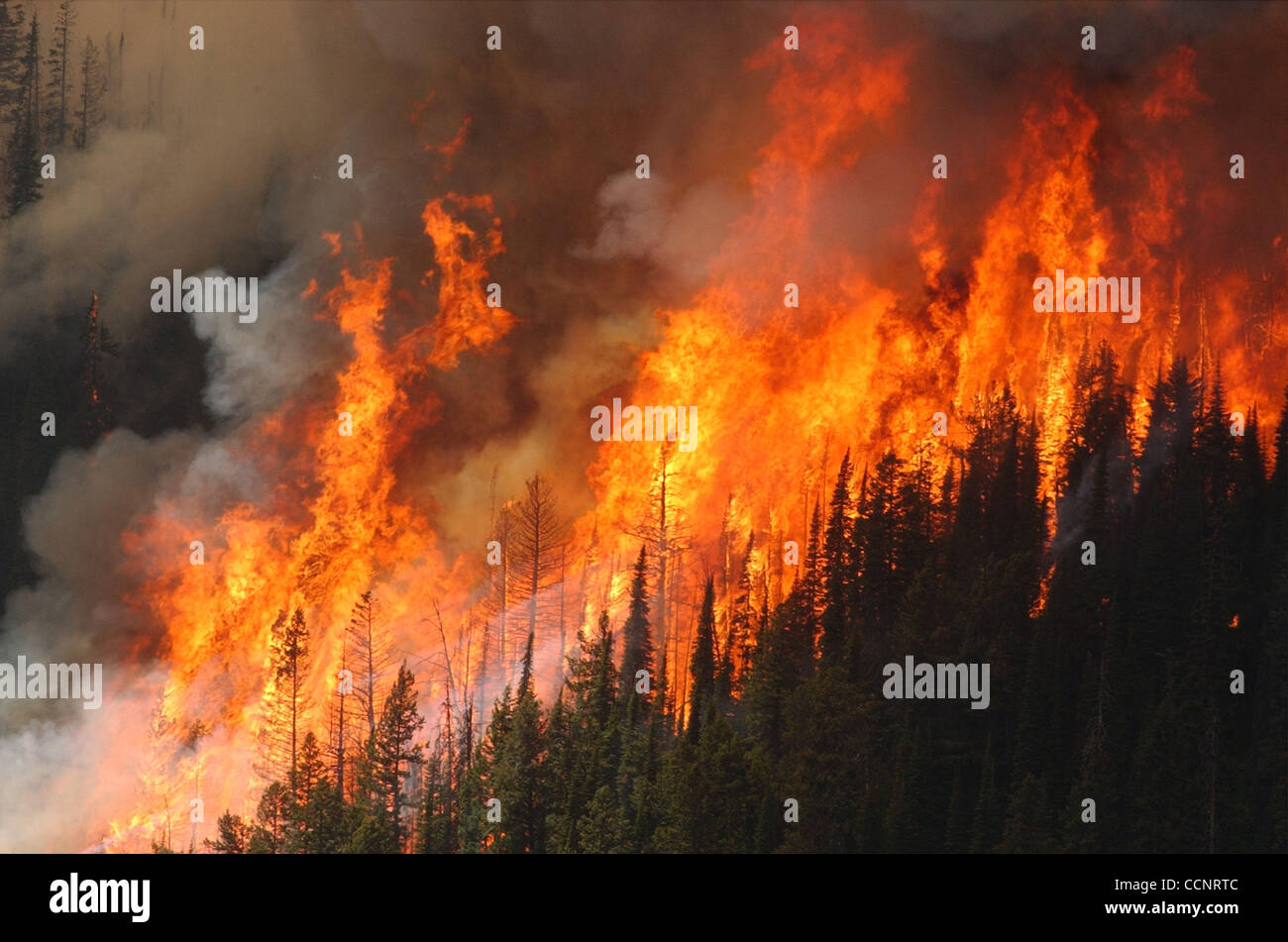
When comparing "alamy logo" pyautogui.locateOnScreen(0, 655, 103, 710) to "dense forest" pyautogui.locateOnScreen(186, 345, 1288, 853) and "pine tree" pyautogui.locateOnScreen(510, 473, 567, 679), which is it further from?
"pine tree" pyautogui.locateOnScreen(510, 473, 567, 679)

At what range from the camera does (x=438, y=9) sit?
97500mm

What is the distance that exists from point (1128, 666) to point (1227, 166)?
2695 cm

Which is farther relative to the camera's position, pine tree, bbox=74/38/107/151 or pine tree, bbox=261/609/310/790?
pine tree, bbox=74/38/107/151

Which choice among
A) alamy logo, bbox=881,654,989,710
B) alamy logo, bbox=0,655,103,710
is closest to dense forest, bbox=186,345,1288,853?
alamy logo, bbox=881,654,989,710

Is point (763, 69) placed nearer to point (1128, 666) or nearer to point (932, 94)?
point (932, 94)

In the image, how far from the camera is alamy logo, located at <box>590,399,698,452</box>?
93250 mm

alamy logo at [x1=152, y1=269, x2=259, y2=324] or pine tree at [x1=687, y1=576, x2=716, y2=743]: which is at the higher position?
alamy logo at [x1=152, y1=269, x2=259, y2=324]

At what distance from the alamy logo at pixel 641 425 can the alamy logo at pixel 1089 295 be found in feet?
64.4

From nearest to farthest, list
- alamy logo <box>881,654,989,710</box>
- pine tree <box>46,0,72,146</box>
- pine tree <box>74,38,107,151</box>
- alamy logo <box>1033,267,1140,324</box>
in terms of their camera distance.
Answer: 1. alamy logo <box>881,654,989,710</box>
2. alamy logo <box>1033,267,1140,324</box>
3. pine tree <box>74,38,107,151</box>
4. pine tree <box>46,0,72,146</box>

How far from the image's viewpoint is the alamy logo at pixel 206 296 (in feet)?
327

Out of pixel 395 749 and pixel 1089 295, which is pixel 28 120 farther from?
pixel 1089 295

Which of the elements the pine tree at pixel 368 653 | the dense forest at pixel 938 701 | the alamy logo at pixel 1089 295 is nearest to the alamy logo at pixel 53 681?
the dense forest at pixel 938 701

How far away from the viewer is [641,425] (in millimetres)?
94688

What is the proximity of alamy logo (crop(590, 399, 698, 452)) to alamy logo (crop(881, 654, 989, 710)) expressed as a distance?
1724cm
